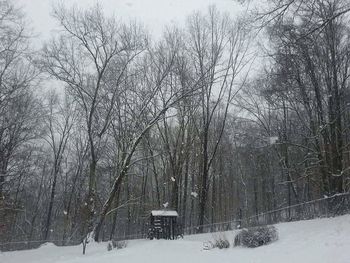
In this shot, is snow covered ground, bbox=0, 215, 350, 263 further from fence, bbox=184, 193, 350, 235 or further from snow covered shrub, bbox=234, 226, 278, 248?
fence, bbox=184, 193, 350, 235

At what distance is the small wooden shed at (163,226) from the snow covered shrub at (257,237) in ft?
29.6

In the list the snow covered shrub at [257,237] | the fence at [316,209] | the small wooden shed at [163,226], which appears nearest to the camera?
the snow covered shrub at [257,237]

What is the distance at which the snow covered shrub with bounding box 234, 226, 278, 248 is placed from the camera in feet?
38.5

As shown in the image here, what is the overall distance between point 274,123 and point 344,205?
2304cm

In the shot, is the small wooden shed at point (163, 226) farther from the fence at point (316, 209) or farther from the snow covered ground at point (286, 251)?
the snow covered ground at point (286, 251)

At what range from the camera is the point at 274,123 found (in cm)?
3666

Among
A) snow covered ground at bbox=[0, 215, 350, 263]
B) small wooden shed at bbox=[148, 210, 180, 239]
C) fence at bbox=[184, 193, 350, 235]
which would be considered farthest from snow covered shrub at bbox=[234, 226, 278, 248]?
small wooden shed at bbox=[148, 210, 180, 239]

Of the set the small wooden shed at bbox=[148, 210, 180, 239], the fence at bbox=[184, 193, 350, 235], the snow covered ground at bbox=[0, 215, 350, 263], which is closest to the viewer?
the snow covered ground at bbox=[0, 215, 350, 263]

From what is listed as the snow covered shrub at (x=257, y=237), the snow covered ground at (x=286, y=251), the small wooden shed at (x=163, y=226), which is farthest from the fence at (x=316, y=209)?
the small wooden shed at (x=163, y=226)

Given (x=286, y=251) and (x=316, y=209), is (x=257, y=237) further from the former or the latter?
(x=316, y=209)

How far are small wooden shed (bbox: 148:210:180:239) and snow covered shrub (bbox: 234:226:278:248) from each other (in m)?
9.01

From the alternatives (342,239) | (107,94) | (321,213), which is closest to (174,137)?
(107,94)

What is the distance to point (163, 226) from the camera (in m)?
21.0

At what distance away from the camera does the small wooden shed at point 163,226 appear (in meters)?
20.9
